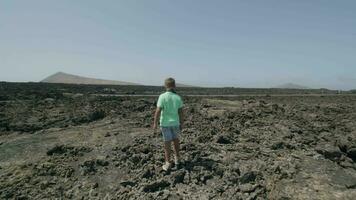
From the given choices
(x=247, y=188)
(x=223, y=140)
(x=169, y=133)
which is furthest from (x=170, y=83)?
(x=223, y=140)

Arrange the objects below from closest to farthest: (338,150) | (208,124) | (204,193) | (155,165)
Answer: (204,193)
(155,165)
(338,150)
(208,124)

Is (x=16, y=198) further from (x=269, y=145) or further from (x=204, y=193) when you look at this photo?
(x=269, y=145)

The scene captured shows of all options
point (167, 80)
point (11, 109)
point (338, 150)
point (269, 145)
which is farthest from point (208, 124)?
point (11, 109)

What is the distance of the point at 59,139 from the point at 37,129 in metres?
2.68

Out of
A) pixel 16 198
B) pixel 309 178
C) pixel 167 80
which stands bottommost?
pixel 16 198

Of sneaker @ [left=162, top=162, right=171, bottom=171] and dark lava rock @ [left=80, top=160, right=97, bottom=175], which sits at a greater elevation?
sneaker @ [left=162, top=162, right=171, bottom=171]

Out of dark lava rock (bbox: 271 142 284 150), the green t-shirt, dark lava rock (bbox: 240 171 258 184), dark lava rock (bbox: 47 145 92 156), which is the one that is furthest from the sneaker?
dark lava rock (bbox: 271 142 284 150)

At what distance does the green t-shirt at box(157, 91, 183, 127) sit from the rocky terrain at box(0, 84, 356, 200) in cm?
103

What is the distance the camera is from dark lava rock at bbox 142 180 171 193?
8.21 metres

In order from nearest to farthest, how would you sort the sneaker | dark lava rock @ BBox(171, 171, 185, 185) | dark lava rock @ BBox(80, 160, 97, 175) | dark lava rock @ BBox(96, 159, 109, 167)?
dark lava rock @ BBox(171, 171, 185, 185) → the sneaker → dark lava rock @ BBox(80, 160, 97, 175) → dark lava rock @ BBox(96, 159, 109, 167)

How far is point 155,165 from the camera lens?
926 centimetres

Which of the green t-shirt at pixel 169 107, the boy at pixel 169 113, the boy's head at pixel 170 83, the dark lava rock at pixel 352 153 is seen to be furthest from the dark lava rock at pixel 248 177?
the dark lava rock at pixel 352 153

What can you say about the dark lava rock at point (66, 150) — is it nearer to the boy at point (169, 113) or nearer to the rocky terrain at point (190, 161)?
the rocky terrain at point (190, 161)

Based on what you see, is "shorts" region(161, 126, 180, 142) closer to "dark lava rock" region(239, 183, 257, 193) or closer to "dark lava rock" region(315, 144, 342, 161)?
"dark lava rock" region(239, 183, 257, 193)
